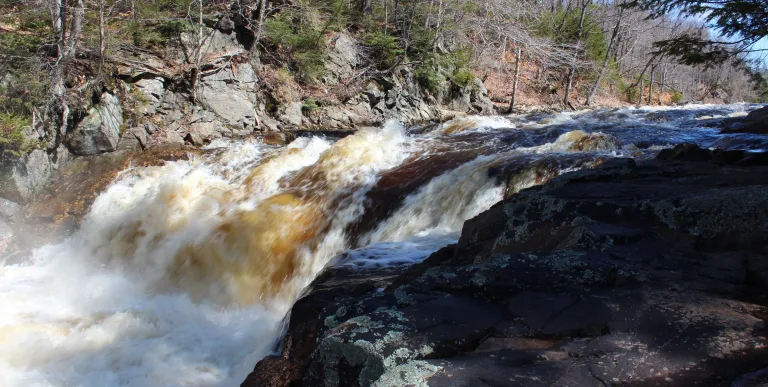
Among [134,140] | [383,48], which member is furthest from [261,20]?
[134,140]

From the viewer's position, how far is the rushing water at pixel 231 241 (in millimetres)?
4660

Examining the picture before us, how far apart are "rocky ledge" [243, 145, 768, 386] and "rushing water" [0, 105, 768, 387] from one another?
1.43 meters

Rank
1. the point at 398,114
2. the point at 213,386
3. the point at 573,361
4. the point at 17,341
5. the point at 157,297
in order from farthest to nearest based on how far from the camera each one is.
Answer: the point at 398,114
the point at 157,297
the point at 17,341
the point at 213,386
the point at 573,361

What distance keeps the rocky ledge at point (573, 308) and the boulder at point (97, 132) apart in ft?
29.3

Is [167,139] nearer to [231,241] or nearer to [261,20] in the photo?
[261,20]

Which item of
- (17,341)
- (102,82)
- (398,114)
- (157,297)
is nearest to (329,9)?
(398,114)

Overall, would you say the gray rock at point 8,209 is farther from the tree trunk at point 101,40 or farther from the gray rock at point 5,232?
the tree trunk at point 101,40

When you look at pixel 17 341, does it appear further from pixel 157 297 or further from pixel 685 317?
pixel 685 317

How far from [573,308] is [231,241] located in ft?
17.7

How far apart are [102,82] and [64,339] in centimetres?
735

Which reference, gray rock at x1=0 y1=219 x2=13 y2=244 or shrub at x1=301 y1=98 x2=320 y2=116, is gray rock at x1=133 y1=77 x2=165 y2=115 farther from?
shrub at x1=301 y1=98 x2=320 y2=116

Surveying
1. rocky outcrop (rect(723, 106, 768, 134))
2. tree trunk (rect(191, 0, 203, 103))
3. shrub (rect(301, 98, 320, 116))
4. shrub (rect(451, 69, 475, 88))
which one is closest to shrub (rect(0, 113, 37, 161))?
tree trunk (rect(191, 0, 203, 103))

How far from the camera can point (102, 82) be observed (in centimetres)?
1045

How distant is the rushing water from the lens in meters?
4.66
